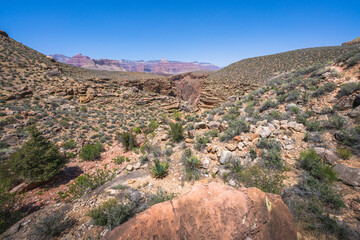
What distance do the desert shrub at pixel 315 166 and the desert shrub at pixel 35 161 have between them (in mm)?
10165

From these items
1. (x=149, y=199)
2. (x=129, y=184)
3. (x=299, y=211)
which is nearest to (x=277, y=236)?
(x=299, y=211)

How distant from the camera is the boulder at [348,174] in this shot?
316 centimetres

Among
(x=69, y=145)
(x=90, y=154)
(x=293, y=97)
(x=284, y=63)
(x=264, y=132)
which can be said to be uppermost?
(x=284, y=63)

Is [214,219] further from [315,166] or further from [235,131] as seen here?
[235,131]

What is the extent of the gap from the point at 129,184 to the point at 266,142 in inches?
217

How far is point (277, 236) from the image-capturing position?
7.00 feet

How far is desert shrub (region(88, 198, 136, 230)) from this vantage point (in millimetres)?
2938

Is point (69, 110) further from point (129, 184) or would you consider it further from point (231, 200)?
point (231, 200)

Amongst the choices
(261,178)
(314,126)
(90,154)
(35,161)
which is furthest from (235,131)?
(35,161)

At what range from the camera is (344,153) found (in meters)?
3.83

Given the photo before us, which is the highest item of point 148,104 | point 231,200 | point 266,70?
point 266,70

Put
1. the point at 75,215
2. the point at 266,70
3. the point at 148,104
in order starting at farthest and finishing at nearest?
the point at 266,70, the point at 148,104, the point at 75,215

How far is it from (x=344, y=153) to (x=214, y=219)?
192 inches

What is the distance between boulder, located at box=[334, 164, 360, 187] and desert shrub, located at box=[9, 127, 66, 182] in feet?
34.8
